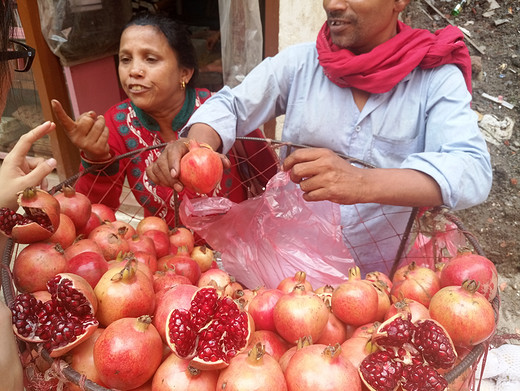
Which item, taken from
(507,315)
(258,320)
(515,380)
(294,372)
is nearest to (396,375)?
(294,372)

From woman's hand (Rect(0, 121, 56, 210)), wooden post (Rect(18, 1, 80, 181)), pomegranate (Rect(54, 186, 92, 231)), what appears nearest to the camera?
woman's hand (Rect(0, 121, 56, 210))

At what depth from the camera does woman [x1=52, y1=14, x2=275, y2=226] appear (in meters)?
2.04

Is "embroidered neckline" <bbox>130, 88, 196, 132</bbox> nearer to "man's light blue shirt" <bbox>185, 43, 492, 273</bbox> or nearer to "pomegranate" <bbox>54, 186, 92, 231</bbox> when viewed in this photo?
"man's light blue shirt" <bbox>185, 43, 492, 273</bbox>

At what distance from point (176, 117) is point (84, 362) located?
1446mm

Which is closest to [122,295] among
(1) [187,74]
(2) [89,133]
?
(2) [89,133]

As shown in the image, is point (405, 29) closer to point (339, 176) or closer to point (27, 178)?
point (339, 176)

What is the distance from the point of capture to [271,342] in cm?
110

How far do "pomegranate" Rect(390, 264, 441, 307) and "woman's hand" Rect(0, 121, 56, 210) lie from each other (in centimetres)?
111

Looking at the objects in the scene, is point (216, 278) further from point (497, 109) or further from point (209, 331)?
point (497, 109)

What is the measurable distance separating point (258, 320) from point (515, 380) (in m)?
1.50

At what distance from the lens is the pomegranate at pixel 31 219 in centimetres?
114

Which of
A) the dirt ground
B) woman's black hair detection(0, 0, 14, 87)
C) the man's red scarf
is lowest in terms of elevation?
the dirt ground

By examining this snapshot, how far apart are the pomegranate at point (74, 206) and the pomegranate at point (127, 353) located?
566mm

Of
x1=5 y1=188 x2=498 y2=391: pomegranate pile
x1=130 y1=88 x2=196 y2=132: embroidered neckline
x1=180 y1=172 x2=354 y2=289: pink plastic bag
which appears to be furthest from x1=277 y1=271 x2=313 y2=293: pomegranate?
x1=130 y1=88 x2=196 y2=132: embroidered neckline
